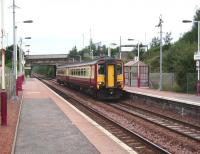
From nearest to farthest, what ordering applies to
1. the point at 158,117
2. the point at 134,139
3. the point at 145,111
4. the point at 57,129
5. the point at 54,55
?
the point at 134,139, the point at 57,129, the point at 158,117, the point at 145,111, the point at 54,55

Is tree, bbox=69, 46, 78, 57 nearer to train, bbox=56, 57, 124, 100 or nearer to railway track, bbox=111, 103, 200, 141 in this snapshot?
train, bbox=56, 57, 124, 100

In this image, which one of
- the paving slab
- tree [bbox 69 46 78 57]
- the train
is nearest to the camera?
the paving slab

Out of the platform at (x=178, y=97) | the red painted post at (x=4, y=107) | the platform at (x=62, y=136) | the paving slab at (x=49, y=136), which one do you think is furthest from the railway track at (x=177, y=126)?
the red painted post at (x=4, y=107)

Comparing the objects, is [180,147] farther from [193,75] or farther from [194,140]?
[193,75]

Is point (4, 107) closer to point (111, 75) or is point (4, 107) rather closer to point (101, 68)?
point (101, 68)

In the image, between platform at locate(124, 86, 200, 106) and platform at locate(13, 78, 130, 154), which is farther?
platform at locate(124, 86, 200, 106)

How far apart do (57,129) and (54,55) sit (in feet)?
376

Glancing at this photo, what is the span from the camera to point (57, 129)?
55.5 feet

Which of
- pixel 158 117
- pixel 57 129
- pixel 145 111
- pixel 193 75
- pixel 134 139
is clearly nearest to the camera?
pixel 134 139

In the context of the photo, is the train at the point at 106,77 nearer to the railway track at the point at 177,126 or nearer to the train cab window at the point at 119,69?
the train cab window at the point at 119,69

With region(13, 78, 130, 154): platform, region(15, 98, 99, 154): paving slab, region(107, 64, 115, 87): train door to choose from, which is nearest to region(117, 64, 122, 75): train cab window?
region(107, 64, 115, 87): train door

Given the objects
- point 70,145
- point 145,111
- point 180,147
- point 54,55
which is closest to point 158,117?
point 145,111

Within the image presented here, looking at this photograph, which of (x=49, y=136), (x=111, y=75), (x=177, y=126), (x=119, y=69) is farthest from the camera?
(x=119, y=69)

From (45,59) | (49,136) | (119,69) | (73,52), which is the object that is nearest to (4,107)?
(49,136)
